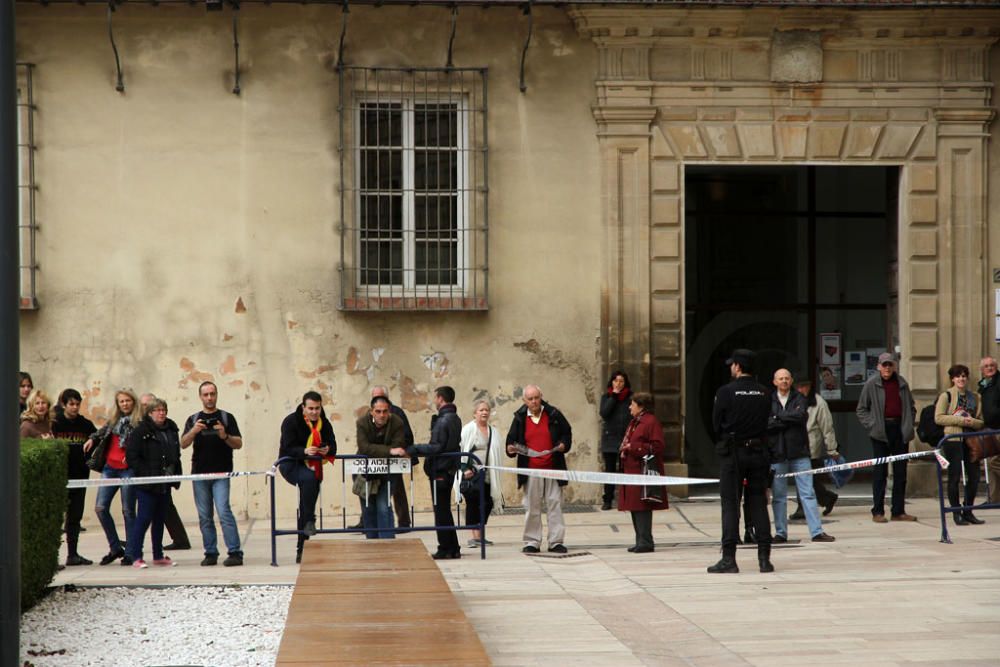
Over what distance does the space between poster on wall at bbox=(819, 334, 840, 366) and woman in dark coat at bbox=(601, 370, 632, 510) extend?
3.85 meters

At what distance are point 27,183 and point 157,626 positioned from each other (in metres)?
8.08

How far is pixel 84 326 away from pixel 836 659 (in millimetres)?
10496

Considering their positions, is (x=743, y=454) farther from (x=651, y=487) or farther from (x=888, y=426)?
(x=888, y=426)

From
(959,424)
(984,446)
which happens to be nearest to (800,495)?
(984,446)

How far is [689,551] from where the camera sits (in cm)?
1351

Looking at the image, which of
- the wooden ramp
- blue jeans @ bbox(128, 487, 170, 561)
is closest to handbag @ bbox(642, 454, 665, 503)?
the wooden ramp

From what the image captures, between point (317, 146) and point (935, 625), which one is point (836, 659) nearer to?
point (935, 625)

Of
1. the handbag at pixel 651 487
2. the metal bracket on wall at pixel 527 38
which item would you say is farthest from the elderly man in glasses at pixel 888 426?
the metal bracket on wall at pixel 527 38

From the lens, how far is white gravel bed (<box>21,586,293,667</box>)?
866 cm

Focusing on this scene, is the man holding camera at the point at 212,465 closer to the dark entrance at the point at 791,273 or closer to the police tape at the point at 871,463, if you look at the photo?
the police tape at the point at 871,463

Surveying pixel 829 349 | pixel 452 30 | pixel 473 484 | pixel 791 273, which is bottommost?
pixel 473 484

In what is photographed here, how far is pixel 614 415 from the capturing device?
16375 millimetres

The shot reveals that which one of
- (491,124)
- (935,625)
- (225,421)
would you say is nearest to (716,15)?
(491,124)

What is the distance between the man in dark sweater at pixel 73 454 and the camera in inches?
521
